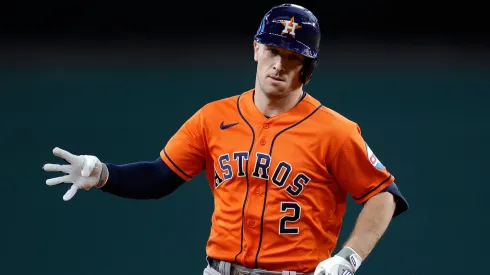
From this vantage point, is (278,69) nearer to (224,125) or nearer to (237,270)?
(224,125)

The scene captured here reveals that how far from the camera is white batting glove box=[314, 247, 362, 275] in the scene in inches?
80.4

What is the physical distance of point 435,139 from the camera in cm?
410

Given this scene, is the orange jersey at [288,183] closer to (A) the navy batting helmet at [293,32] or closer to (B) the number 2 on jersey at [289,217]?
(B) the number 2 on jersey at [289,217]

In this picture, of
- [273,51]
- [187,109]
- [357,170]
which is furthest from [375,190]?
[187,109]

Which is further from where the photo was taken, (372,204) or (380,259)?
(380,259)

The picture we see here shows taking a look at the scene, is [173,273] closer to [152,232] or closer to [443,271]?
[152,232]

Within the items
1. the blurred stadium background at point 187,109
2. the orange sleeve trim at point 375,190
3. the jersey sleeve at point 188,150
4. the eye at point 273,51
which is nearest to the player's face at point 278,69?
the eye at point 273,51

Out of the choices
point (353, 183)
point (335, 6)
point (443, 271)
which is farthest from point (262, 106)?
point (443, 271)

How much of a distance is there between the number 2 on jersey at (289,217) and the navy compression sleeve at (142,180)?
0.40 meters

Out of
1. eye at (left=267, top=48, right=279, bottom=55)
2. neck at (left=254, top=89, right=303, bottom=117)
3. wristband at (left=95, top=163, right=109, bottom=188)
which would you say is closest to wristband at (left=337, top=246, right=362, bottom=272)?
neck at (left=254, top=89, right=303, bottom=117)

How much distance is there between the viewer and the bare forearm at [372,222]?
2.19 metres

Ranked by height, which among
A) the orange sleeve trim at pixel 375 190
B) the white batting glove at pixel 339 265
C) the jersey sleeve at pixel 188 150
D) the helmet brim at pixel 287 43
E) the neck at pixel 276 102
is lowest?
the white batting glove at pixel 339 265

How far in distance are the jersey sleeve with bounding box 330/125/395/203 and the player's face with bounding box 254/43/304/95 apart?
223 mm

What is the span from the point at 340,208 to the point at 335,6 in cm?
192
